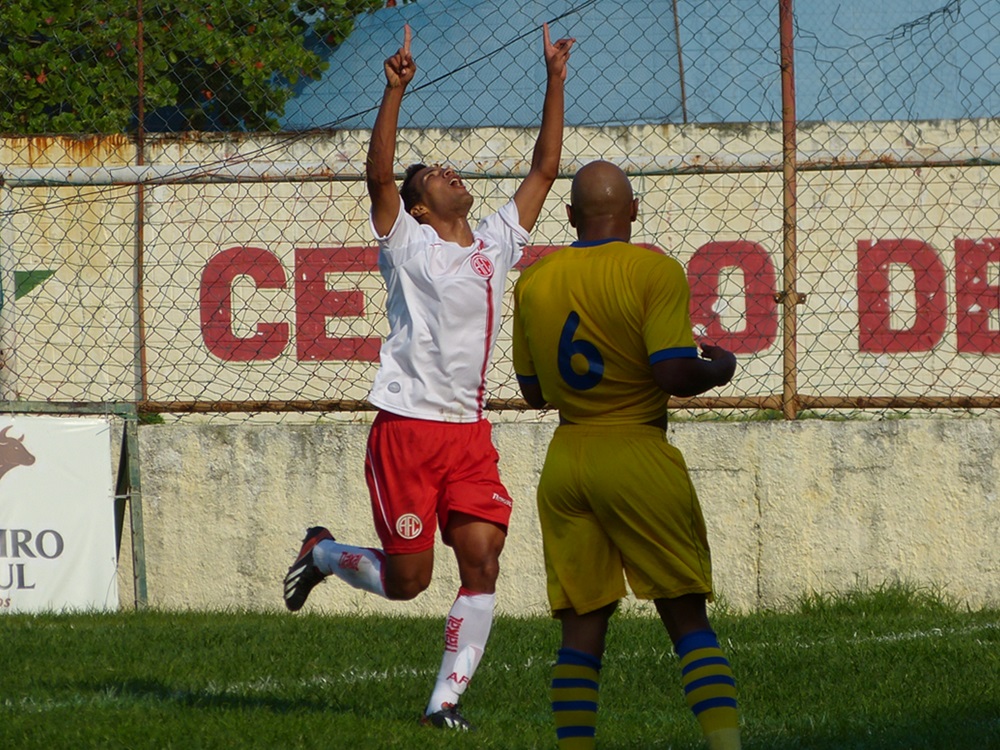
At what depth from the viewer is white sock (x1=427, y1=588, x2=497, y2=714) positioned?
15.7 feet

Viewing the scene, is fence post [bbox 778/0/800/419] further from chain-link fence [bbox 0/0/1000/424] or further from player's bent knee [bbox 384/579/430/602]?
player's bent knee [bbox 384/579/430/602]

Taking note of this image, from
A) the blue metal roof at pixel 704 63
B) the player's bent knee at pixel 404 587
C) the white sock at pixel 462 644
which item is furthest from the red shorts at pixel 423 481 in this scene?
the blue metal roof at pixel 704 63

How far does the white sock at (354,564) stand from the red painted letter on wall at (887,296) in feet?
15.2

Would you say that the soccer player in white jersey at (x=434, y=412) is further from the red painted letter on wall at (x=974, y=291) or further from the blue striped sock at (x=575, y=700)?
the red painted letter on wall at (x=974, y=291)

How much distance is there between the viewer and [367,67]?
10.2m

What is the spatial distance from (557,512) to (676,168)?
13.5 feet

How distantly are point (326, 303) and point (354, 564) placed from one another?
3998 mm

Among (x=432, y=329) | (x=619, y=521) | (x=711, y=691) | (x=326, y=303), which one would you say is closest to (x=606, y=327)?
(x=619, y=521)

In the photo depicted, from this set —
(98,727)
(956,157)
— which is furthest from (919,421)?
(98,727)

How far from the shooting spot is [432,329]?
16.5 ft

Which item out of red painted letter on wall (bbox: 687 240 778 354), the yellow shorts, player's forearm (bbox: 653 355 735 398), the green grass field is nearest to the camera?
player's forearm (bbox: 653 355 735 398)

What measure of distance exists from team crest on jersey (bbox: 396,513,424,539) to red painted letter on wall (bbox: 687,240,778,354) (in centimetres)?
458

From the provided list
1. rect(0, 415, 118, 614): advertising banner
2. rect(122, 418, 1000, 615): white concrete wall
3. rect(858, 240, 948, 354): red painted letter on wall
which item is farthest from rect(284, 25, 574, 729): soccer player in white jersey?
rect(858, 240, 948, 354): red painted letter on wall

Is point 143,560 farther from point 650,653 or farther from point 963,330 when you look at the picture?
point 963,330
